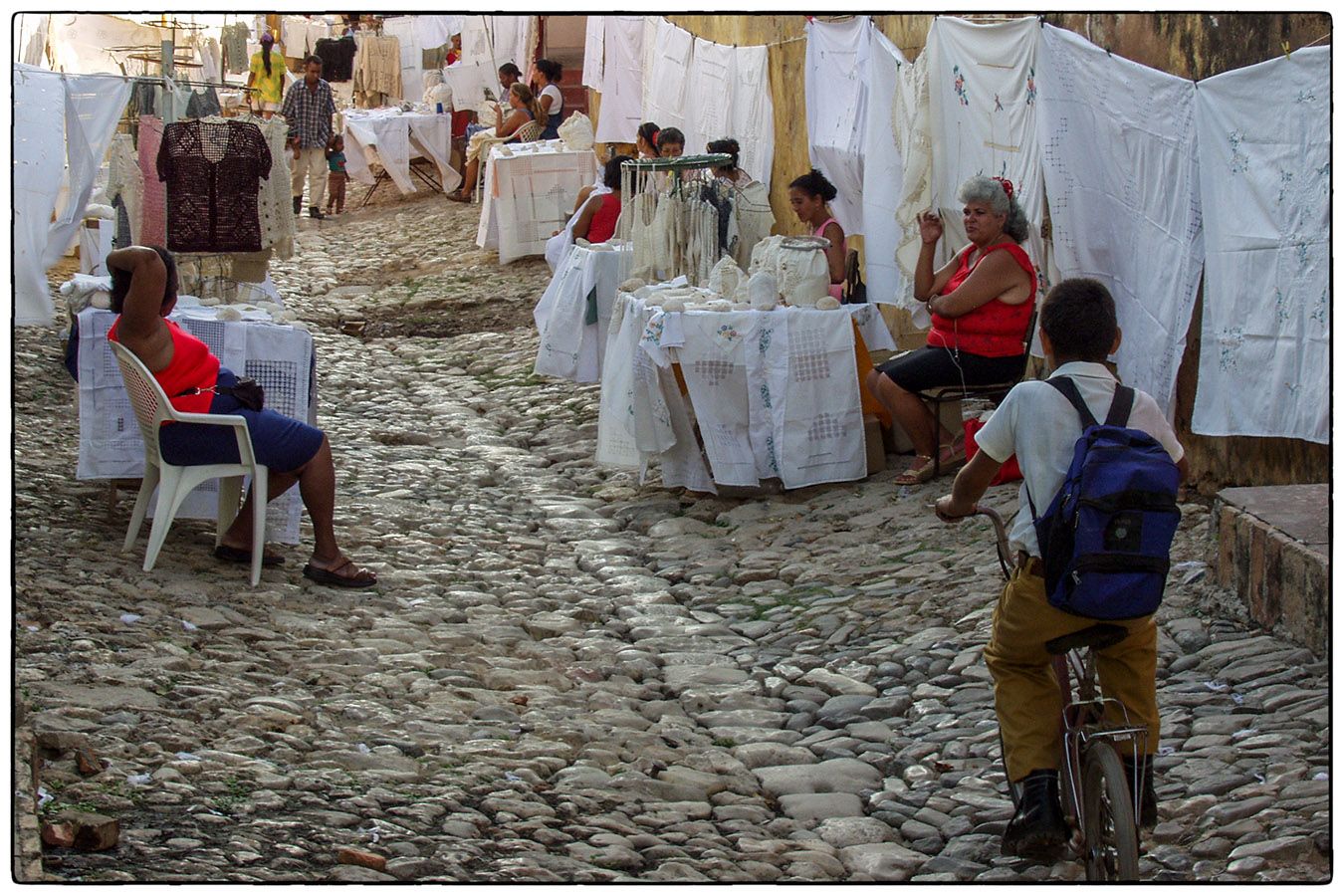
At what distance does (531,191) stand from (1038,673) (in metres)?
12.2

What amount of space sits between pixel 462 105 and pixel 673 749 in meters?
17.3

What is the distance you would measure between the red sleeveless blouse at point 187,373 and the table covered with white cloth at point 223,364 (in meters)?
0.58

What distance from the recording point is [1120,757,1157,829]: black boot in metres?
3.61

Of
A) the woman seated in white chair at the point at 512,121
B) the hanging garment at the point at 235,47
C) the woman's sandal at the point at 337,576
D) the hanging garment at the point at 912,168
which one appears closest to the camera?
the woman's sandal at the point at 337,576

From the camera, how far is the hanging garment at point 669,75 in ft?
44.0

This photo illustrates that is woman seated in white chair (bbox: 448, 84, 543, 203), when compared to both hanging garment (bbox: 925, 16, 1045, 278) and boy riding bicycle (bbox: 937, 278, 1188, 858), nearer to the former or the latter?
hanging garment (bbox: 925, 16, 1045, 278)

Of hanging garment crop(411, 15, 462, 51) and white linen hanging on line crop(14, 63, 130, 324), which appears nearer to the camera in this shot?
white linen hanging on line crop(14, 63, 130, 324)

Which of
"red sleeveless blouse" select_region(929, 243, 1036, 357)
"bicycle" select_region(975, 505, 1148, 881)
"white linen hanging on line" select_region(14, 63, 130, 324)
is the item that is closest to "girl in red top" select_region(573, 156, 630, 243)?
"white linen hanging on line" select_region(14, 63, 130, 324)

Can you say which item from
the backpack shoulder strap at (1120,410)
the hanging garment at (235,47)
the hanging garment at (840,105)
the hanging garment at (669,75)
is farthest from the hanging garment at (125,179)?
the hanging garment at (235,47)

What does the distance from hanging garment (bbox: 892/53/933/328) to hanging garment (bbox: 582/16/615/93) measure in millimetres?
7781

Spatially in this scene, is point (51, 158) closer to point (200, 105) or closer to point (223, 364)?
point (223, 364)

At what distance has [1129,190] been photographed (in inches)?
271

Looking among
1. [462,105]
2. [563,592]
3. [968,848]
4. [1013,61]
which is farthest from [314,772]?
[462,105]

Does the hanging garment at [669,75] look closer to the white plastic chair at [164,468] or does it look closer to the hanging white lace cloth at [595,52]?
the hanging white lace cloth at [595,52]
